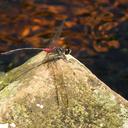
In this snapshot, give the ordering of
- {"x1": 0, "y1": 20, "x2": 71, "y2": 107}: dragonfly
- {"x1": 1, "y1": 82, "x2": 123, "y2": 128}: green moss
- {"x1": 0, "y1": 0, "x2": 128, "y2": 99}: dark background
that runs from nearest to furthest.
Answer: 1. {"x1": 1, "y1": 82, "x2": 123, "y2": 128}: green moss
2. {"x1": 0, "y1": 20, "x2": 71, "y2": 107}: dragonfly
3. {"x1": 0, "y1": 0, "x2": 128, "y2": 99}: dark background

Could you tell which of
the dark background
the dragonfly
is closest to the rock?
the dragonfly

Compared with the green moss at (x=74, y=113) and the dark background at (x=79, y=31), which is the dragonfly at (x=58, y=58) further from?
the dark background at (x=79, y=31)

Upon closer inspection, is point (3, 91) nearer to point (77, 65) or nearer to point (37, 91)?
point (37, 91)

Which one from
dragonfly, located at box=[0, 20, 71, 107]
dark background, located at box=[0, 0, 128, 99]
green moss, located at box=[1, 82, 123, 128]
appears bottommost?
green moss, located at box=[1, 82, 123, 128]

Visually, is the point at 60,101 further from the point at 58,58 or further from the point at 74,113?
the point at 58,58

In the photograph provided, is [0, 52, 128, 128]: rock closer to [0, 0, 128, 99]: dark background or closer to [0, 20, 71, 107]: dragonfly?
[0, 20, 71, 107]: dragonfly

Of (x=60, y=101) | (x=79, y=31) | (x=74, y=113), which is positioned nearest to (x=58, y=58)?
(x=60, y=101)
